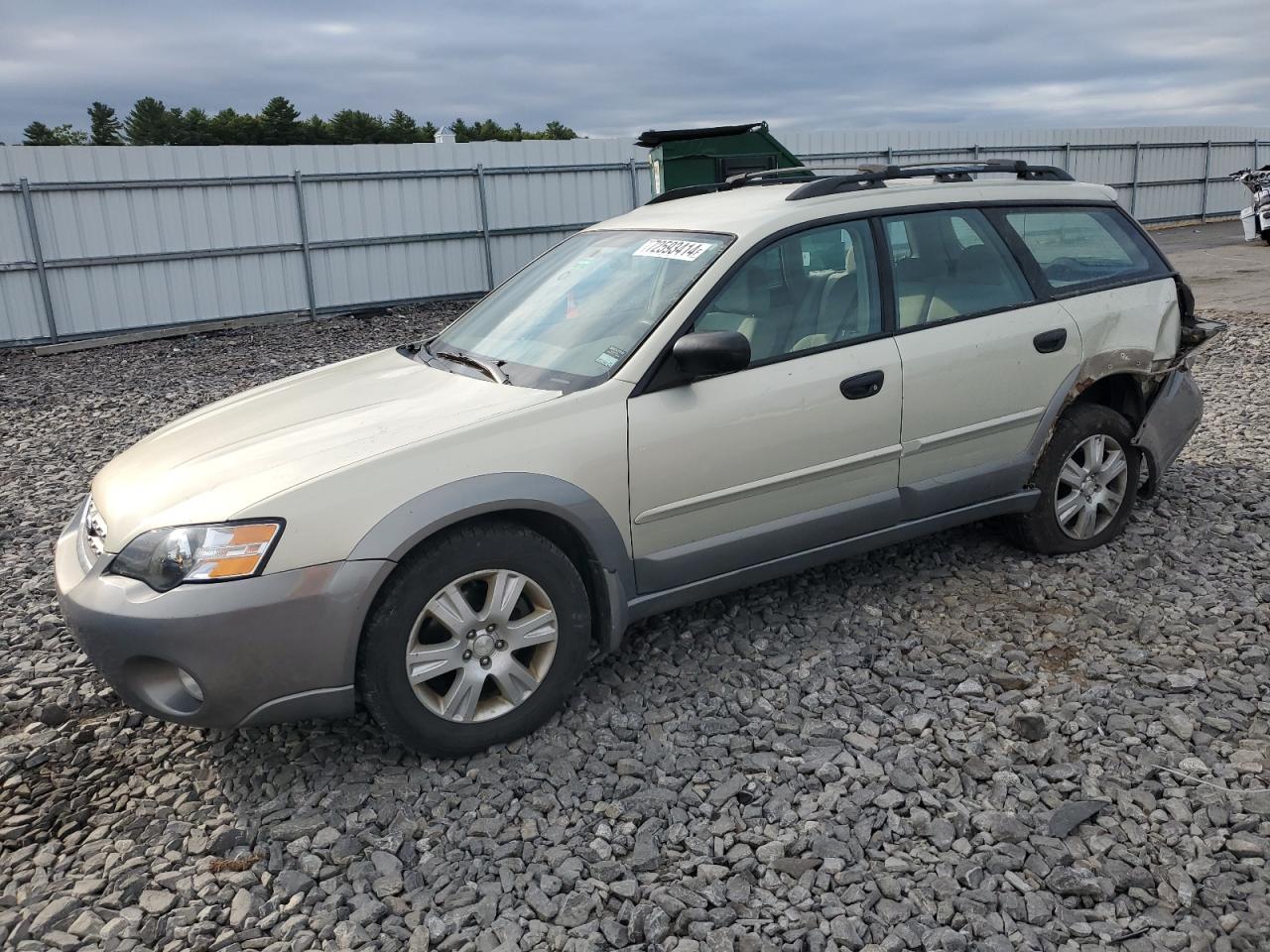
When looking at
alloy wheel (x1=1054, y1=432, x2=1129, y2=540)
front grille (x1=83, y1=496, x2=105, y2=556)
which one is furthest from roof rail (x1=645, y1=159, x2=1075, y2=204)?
front grille (x1=83, y1=496, x2=105, y2=556)

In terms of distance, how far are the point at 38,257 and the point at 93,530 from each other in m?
11.6

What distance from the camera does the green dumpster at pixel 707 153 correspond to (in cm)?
1162

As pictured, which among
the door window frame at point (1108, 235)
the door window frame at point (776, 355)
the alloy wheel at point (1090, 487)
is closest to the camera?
the door window frame at point (776, 355)

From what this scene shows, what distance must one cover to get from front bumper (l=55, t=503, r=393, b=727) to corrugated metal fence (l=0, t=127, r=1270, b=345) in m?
12.0

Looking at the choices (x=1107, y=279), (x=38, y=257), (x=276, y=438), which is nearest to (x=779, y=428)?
(x=276, y=438)

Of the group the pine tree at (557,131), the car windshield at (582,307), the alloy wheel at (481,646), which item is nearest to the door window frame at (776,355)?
the car windshield at (582,307)

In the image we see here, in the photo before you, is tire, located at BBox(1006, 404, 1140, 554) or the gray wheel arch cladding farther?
tire, located at BBox(1006, 404, 1140, 554)

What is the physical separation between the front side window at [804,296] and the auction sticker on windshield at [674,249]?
0.20 m

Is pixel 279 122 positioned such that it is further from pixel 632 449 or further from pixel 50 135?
pixel 632 449

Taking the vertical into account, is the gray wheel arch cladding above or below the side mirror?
below

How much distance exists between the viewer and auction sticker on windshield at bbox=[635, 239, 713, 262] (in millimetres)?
3863

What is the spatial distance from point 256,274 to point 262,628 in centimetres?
1297

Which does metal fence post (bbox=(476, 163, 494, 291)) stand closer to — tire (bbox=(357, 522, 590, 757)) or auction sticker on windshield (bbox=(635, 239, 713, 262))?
auction sticker on windshield (bbox=(635, 239, 713, 262))

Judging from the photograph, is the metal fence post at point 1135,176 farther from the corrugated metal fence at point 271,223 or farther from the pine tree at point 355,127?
the pine tree at point 355,127
